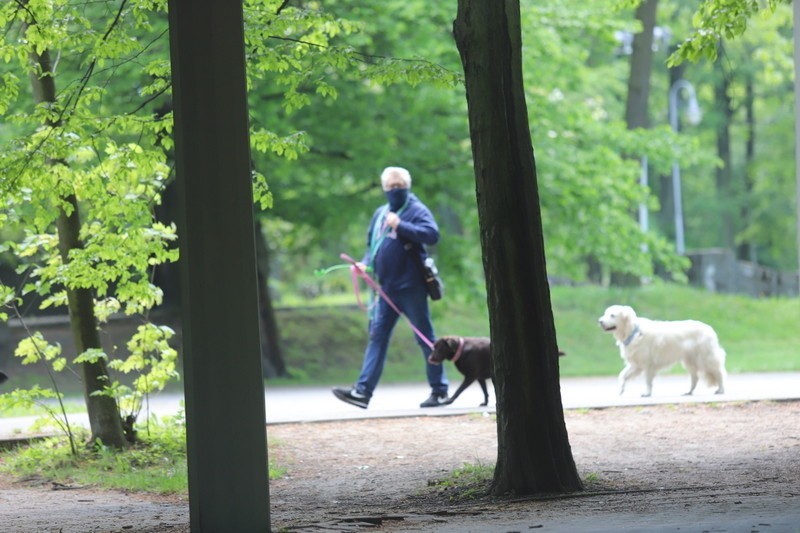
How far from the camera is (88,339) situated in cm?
1066

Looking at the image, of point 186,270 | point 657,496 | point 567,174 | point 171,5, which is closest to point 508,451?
point 657,496

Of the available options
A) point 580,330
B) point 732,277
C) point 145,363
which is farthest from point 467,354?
point 732,277

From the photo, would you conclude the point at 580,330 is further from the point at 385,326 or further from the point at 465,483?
the point at 465,483

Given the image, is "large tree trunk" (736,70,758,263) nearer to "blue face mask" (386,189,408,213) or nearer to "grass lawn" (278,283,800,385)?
"grass lawn" (278,283,800,385)

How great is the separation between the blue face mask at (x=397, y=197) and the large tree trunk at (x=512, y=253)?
15.7 feet

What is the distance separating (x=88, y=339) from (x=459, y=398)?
15.1 ft

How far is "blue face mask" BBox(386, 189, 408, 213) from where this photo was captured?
41.4ft

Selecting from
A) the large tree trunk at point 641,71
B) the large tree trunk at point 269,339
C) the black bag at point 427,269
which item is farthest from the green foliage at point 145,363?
the large tree trunk at point 641,71

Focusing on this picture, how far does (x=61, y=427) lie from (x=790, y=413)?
6.44 metres

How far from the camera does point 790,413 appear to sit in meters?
11.5

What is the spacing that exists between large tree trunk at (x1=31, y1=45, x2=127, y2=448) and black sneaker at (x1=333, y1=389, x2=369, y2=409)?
2.60m

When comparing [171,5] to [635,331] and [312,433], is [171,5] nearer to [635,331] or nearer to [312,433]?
[312,433]

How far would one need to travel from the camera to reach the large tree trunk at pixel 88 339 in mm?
10562

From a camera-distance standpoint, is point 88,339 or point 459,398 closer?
point 88,339
